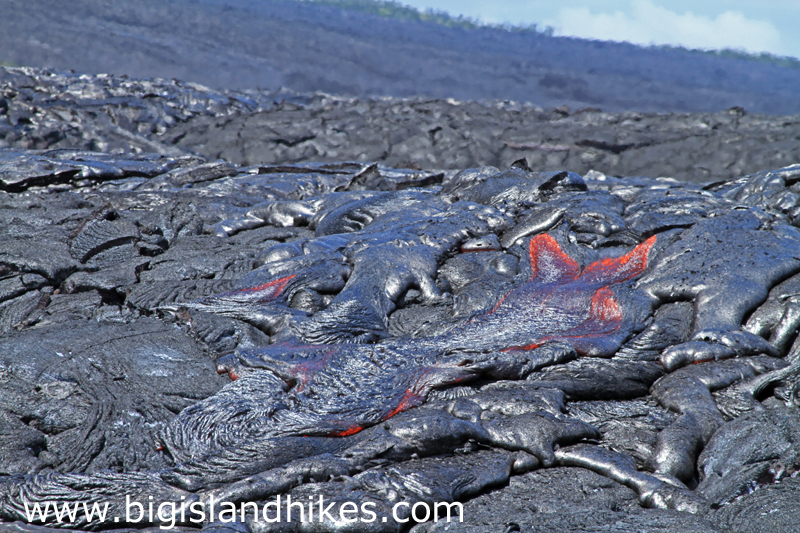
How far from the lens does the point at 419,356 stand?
11.4 feet

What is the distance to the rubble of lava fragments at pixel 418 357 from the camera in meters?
2.62

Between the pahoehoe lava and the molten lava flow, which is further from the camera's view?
the molten lava flow

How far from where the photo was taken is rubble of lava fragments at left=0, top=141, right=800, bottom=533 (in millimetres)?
2619

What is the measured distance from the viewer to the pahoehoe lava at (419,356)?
8.63 ft

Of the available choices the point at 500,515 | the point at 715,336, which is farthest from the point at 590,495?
the point at 715,336

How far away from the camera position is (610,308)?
3.88 m

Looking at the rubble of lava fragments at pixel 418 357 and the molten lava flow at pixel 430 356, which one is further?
the molten lava flow at pixel 430 356

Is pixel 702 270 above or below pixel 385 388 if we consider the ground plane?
above

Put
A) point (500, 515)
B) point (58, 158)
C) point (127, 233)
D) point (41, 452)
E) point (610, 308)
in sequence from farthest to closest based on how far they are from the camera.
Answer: point (58, 158) < point (127, 233) < point (610, 308) < point (41, 452) < point (500, 515)

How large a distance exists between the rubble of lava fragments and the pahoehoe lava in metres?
0.01

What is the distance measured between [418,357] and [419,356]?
0.01 meters

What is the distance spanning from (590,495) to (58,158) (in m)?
6.47

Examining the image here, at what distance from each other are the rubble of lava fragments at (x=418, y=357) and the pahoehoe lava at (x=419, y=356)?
0.05ft

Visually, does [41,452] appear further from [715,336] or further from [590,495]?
[715,336]
